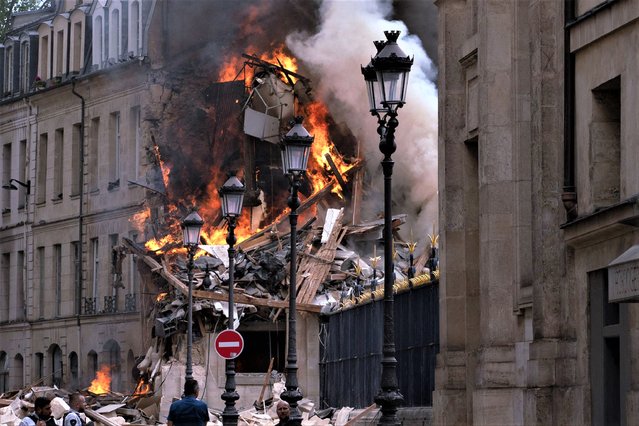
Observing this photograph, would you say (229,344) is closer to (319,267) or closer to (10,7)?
(319,267)

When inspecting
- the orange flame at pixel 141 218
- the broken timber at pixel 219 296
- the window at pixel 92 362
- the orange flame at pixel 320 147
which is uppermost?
the orange flame at pixel 320 147

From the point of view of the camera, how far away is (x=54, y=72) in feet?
256

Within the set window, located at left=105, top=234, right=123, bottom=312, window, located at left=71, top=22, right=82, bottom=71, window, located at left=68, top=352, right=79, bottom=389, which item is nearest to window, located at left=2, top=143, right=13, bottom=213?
window, located at left=71, top=22, right=82, bottom=71

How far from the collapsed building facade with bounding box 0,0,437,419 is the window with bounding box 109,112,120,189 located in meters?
0.07

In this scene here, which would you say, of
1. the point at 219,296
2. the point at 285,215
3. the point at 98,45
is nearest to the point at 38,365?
the point at 98,45

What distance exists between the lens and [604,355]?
23562 mm

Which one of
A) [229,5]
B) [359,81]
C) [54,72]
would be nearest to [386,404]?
[359,81]

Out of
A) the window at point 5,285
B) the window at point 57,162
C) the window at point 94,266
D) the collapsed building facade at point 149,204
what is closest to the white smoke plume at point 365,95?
the collapsed building facade at point 149,204

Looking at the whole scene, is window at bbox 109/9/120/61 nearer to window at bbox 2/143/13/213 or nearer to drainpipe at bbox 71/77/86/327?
drainpipe at bbox 71/77/86/327

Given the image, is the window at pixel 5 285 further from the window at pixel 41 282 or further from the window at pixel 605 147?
the window at pixel 605 147

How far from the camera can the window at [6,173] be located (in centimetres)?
8212

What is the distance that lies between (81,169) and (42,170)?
4.02 metres

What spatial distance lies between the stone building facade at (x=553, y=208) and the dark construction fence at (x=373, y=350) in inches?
226

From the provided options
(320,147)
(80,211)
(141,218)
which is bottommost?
(141,218)
